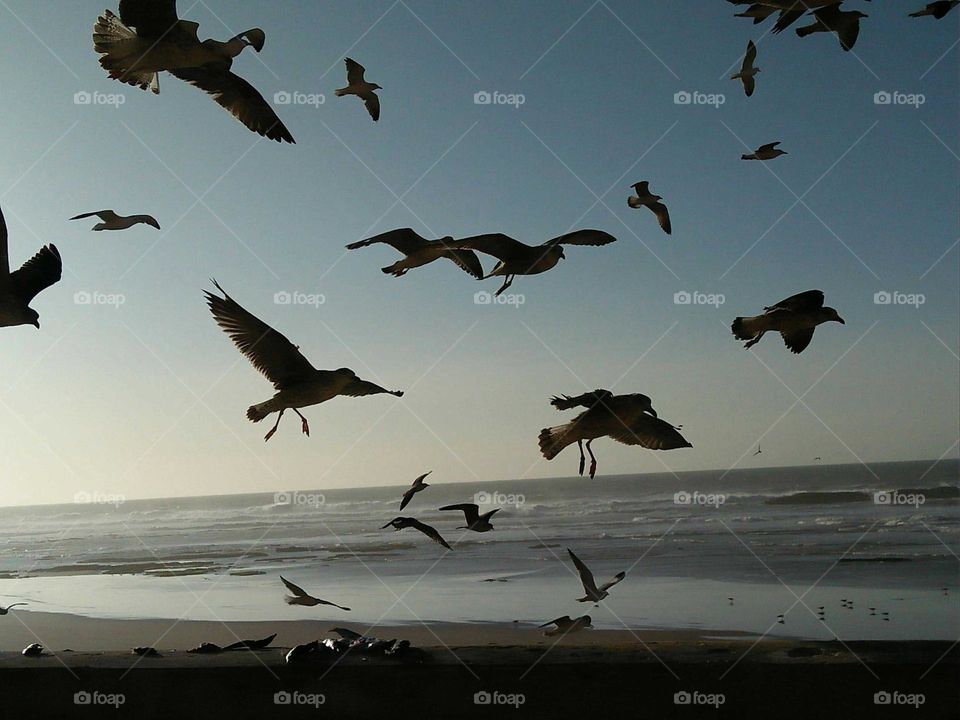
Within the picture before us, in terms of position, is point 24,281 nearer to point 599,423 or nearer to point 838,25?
point 599,423

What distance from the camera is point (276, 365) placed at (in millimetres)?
5148

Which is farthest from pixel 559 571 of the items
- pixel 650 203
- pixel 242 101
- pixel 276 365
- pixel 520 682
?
pixel 242 101

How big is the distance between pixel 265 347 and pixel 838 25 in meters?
4.65

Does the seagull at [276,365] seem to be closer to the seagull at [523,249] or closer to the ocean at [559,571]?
the seagull at [523,249]

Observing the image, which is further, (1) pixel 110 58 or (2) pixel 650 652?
(2) pixel 650 652

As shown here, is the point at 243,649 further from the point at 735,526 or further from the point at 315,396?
the point at 735,526

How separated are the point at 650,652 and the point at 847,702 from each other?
188cm

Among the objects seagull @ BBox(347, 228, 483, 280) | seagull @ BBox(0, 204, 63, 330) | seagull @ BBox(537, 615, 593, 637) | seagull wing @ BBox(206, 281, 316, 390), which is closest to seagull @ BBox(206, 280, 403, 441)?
A: seagull wing @ BBox(206, 281, 316, 390)

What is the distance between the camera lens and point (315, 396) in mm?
5164

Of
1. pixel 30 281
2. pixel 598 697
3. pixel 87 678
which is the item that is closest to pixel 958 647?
pixel 598 697

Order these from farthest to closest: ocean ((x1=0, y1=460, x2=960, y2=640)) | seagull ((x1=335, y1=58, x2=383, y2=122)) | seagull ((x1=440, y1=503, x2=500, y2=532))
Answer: ocean ((x1=0, y1=460, x2=960, y2=640))
seagull ((x1=335, y1=58, x2=383, y2=122))
seagull ((x1=440, y1=503, x2=500, y2=532))

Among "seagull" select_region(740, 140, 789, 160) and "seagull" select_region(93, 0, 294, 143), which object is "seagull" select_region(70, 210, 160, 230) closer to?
"seagull" select_region(93, 0, 294, 143)

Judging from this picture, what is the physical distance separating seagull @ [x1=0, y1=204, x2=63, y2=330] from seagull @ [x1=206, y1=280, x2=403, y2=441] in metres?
1.01

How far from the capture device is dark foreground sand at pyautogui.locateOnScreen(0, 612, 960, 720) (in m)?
6.20
